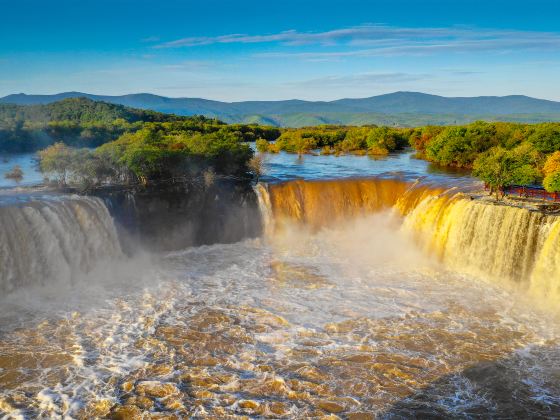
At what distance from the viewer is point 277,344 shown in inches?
602

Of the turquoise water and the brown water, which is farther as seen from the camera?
the turquoise water

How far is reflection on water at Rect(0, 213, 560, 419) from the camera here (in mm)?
12305

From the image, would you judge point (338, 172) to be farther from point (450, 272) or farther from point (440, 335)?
point (440, 335)

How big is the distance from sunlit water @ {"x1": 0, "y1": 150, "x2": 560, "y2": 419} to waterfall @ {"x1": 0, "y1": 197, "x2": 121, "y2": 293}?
581 millimetres

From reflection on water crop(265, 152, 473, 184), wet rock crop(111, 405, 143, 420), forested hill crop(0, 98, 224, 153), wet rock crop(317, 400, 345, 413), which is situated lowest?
wet rock crop(111, 405, 143, 420)

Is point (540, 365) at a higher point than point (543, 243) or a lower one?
lower

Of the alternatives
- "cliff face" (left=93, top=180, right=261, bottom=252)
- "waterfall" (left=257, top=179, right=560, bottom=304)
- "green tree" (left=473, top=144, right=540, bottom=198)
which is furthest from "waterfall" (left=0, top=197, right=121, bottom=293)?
"green tree" (left=473, top=144, right=540, bottom=198)

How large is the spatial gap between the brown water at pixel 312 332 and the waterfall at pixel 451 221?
0.10m

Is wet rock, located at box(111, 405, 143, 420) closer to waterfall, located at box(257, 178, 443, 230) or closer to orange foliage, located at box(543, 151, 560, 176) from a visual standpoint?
waterfall, located at box(257, 178, 443, 230)

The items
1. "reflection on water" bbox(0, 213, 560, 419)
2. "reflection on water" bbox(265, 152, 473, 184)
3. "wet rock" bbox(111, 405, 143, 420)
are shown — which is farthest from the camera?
"reflection on water" bbox(265, 152, 473, 184)

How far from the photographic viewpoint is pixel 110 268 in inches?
888

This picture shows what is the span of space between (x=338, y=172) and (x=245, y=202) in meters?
9.64

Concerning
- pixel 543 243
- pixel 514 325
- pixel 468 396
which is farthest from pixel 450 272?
pixel 468 396

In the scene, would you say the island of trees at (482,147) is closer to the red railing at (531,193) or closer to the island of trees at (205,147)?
the island of trees at (205,147)
